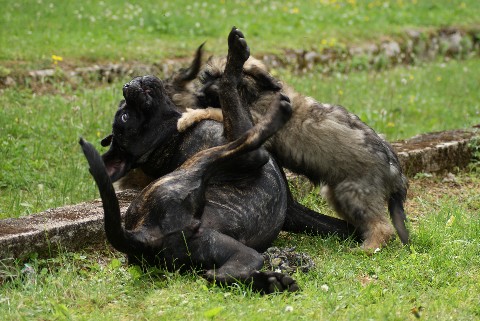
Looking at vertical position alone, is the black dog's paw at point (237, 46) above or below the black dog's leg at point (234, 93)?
above

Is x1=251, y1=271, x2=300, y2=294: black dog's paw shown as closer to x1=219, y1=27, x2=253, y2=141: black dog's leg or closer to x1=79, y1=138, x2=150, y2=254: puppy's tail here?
x1=79, y1=138, x2=150, y2=254: puppy's tail

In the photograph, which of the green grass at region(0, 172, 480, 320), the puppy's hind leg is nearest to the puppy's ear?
the green grass at region(0, 172, 480, 320)

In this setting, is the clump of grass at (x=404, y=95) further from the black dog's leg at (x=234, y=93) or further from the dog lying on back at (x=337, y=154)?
the black dog's leg at (x=234, y=93)

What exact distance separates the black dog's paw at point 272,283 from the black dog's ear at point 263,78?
2.05 meters

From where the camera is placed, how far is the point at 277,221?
5.37 metres

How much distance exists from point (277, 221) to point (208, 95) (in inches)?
49.8

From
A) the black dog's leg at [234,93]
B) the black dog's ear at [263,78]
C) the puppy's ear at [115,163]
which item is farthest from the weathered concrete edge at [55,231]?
the black dog's ear at [263,78]

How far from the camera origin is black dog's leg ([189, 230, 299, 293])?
14.6ft

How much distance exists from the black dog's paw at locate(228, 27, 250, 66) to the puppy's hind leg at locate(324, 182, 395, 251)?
1308 mm

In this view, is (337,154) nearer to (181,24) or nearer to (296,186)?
(296,186)

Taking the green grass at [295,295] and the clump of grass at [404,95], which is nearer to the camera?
the green grass at [295,295]

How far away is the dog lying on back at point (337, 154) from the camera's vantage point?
19.2ft

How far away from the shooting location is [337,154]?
19.5 feet

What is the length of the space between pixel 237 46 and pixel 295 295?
1663 mm
